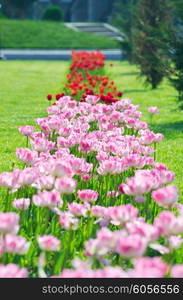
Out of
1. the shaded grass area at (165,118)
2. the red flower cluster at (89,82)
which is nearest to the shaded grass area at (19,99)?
the red flower cluster at (89,82)

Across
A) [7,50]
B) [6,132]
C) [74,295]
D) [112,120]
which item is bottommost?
[7,50]

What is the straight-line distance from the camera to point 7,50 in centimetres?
4275

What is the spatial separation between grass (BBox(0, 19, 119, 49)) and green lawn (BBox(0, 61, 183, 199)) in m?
12.9

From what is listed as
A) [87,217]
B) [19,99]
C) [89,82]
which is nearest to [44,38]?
[19,99]

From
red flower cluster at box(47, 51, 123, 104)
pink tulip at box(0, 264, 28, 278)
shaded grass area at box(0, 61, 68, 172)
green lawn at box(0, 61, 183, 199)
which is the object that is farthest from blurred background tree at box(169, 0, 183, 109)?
pink tulip at box(0, 264, 28, 278)

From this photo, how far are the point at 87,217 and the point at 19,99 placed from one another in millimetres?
13760

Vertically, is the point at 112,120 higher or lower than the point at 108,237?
lower

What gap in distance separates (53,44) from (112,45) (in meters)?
4.72

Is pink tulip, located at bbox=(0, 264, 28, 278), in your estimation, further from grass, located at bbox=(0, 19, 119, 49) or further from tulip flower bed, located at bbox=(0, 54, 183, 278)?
grass, located at bbox=(0, 19, 119, 49)

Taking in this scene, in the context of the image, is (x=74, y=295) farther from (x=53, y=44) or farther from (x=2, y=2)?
(x=2, y=2)

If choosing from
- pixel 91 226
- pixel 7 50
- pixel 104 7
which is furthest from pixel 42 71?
pixel 104 7

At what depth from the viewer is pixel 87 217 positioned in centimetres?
441

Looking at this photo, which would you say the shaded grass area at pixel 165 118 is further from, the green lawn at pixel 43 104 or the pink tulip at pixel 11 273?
the pink tulip at pixel 11 273

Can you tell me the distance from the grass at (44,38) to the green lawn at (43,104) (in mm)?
12879
